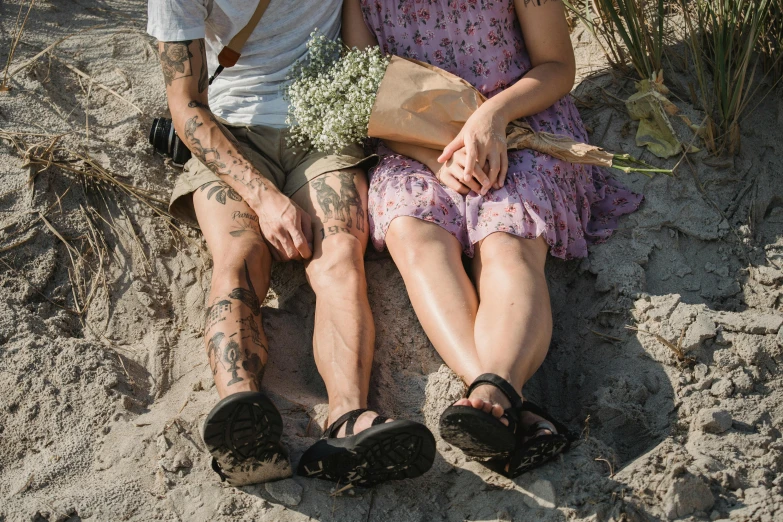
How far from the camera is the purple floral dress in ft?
9.34

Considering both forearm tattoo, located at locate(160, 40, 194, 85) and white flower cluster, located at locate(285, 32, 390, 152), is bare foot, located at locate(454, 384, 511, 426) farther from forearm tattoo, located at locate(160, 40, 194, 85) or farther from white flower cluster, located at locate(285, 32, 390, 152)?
forearm tattoo, located at locate(160, 40, 194, 85)

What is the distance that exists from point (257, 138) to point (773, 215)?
6.82ft

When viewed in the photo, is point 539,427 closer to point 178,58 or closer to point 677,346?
point 677,346

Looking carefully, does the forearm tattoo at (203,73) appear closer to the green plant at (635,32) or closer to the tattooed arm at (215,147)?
the tattooed arm at (215,147)

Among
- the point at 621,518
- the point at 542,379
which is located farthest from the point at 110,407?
the point at 621,518

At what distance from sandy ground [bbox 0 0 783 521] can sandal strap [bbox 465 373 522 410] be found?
242 millimetres

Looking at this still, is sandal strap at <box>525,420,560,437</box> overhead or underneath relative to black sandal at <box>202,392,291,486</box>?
overhead

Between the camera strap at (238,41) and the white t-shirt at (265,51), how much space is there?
2 cm

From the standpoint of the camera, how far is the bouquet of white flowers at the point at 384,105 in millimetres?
2967

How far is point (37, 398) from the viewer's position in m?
2.76

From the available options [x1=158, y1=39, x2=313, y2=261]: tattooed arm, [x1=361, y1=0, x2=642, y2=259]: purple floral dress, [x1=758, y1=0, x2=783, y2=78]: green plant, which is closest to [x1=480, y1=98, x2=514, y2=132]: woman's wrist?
[x1=361, y1=0, x2=642, y2=259]: purple floral dress

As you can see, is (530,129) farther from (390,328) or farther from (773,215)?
(773,215)

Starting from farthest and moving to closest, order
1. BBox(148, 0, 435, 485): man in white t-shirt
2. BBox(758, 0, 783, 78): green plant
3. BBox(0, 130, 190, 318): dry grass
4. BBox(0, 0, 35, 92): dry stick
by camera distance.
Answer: BBox(0, 0, 35, 92): dry stick, BBox(758, 0, 783, 78): green plant, BBox(0, 130, 190, 318): dry grass, BBox(148, 0, 435, 485): man in white t-shirt

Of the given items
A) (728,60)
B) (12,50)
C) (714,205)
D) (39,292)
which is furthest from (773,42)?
(12,50)
